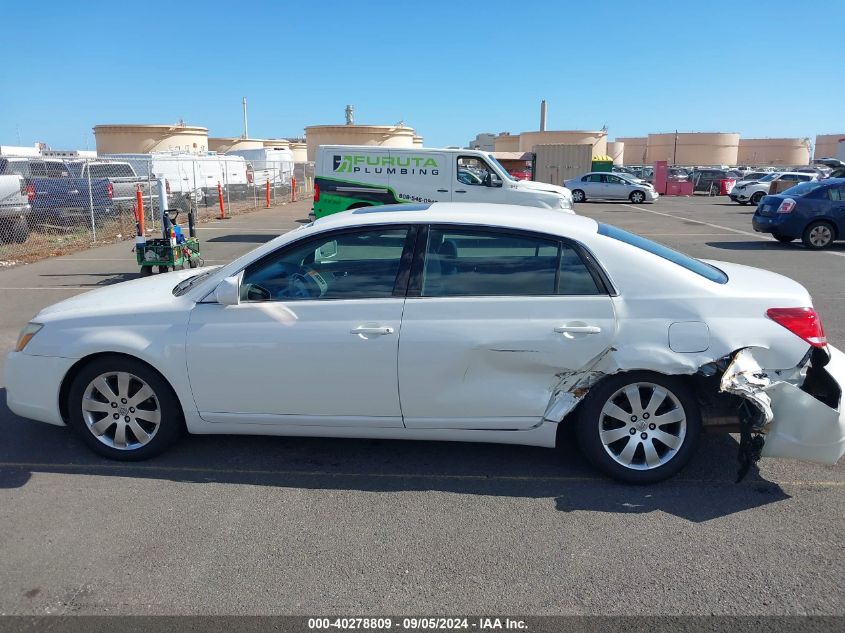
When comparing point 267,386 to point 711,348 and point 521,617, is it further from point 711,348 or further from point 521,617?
point 711,348

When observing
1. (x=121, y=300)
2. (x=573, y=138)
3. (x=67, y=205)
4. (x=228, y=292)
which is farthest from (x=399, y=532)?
(x=573, y=138)

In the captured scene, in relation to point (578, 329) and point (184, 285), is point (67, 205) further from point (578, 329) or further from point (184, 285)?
point (578, 329)

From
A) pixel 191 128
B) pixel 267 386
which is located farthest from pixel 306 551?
pixel 191 128

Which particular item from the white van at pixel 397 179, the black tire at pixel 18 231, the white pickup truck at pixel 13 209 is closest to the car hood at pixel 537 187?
the white van at pixel 397 179

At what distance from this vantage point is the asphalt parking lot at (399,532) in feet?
9.83

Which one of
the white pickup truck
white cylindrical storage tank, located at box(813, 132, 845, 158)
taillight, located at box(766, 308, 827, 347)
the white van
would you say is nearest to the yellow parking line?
taillight, located at box(766, 308, 827, 347)

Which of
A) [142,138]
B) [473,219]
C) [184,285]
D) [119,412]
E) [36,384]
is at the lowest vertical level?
[119,412]

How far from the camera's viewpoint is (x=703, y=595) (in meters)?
3.01

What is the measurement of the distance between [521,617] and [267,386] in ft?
6.24

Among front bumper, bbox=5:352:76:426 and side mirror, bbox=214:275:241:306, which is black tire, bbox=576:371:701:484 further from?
front bumper, bbox=5:352:76:426

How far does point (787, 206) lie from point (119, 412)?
1518 cm

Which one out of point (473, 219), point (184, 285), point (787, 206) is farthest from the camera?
point (787, 206)

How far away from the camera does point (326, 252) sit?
425 cm

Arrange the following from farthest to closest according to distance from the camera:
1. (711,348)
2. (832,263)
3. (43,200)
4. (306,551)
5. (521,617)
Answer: (43,200), (832,263), (711,348), (306,551), (521,617)
